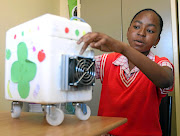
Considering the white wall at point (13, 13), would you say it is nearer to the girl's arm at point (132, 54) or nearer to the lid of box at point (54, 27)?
the lid of box at point (54, 27)

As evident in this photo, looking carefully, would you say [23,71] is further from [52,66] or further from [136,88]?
[136,88]

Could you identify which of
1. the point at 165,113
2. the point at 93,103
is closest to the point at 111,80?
the point at 165,113

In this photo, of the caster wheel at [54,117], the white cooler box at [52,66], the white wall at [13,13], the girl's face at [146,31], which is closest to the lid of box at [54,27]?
the white cooler box at [52,66]

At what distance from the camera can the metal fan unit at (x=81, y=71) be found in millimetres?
607

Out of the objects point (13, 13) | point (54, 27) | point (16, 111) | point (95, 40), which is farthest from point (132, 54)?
point (13, 13)

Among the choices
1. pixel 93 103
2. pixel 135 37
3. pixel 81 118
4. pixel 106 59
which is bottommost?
pixel 93 103

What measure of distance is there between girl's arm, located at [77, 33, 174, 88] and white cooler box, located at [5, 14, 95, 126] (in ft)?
0.15

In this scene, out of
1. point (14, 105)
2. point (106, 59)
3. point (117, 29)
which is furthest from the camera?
point (117, 29)

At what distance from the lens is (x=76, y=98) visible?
2.10 ft

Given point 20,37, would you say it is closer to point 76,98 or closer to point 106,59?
point 76,98

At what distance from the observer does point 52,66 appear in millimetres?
589

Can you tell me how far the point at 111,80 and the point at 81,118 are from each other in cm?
39

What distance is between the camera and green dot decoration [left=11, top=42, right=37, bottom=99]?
642 millimetres

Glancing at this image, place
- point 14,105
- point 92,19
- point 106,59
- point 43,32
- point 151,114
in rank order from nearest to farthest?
point 43,32, point 14,105, point 151,114, point 106,59, point 92,19
